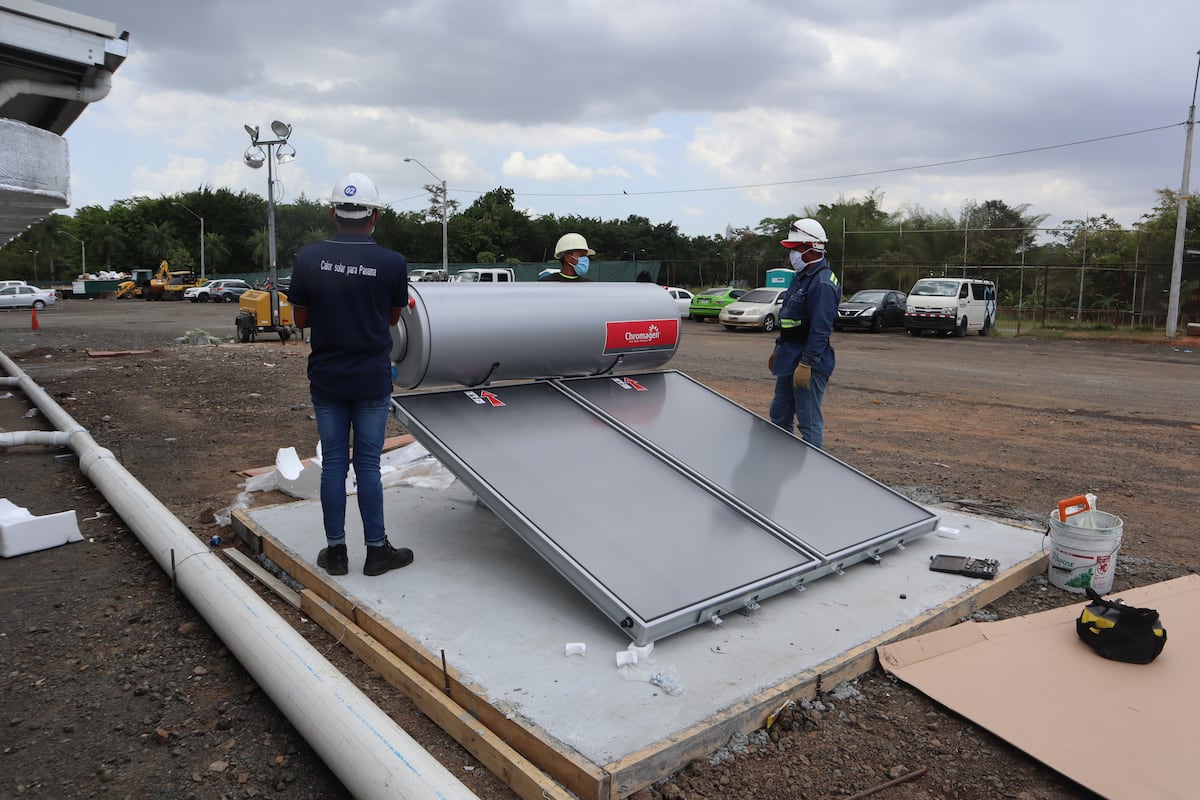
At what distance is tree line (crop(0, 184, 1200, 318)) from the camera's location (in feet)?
108

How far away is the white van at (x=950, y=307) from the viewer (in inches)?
990

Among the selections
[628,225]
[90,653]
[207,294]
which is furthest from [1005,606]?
[628,225]

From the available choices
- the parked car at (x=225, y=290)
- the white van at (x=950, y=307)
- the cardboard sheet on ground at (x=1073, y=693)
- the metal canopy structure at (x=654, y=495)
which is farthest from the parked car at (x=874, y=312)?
the parked car at (x=225, y=290)

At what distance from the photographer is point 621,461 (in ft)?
13.9

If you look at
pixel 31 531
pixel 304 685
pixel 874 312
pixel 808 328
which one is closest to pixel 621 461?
pixel 304 685

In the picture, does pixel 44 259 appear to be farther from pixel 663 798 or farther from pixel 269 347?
pixel 663 798

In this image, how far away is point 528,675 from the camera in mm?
3109

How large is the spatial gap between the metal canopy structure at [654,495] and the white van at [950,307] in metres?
22.4

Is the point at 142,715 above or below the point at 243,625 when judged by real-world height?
below

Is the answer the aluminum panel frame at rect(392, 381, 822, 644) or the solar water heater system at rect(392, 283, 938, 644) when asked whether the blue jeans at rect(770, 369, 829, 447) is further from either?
the aluminum panel frame at rect(392, 381, 822, 644)

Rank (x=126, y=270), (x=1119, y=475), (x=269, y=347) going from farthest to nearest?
(x=126, y=270) → (x=269, y=347) → (x=1119, y=475)

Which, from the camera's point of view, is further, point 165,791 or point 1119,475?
point 1119,475

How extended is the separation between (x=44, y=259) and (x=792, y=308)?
108915 millimetres

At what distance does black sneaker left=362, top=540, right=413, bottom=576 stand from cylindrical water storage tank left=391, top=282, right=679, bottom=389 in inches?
35.6
